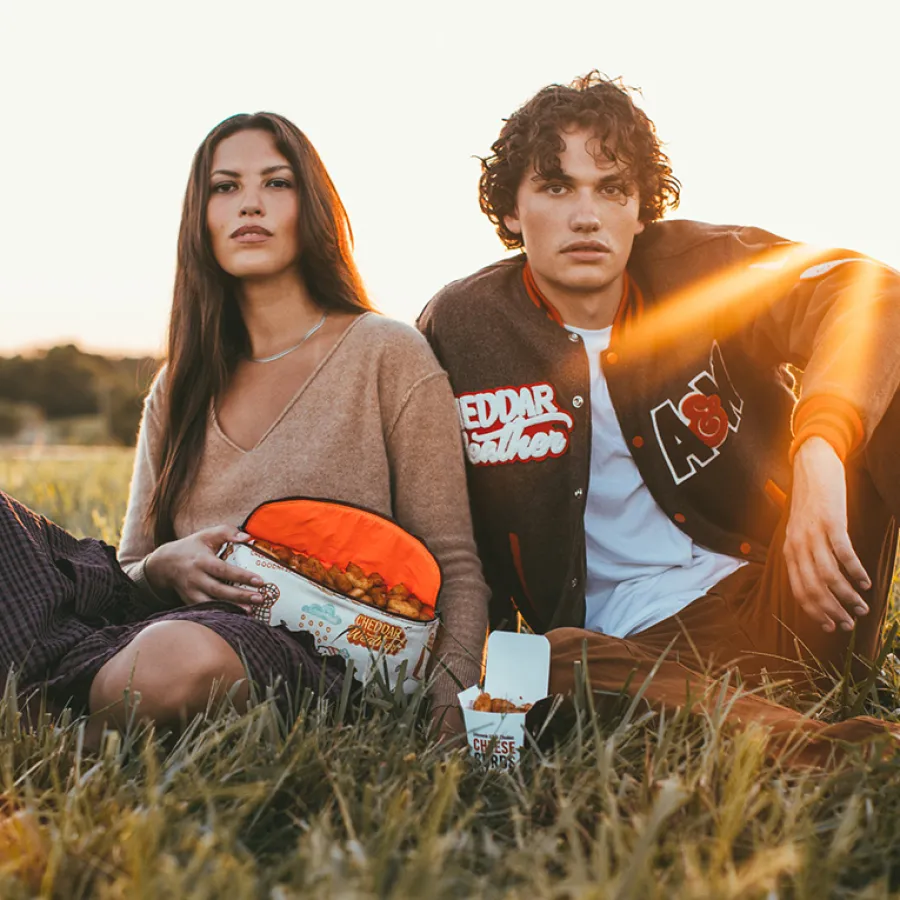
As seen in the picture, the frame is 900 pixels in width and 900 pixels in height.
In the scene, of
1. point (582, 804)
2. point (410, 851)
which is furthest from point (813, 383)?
point (410, 851)

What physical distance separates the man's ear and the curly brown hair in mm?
18

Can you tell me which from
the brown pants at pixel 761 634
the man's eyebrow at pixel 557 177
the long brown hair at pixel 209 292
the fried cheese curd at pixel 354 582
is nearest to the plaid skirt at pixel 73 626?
the fried cheese curd at pixel 354 582

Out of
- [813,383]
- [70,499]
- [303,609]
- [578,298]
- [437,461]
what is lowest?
[70,499]

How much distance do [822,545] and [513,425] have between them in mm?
1003

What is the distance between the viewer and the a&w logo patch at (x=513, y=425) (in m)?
2.81

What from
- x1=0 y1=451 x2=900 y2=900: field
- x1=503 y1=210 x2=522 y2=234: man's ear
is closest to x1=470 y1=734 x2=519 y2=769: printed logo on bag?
x1=0 y1=451 x2=900 y2=900: field

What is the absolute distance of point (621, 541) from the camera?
2.83 metres

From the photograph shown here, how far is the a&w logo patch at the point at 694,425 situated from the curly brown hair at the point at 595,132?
0.53 m

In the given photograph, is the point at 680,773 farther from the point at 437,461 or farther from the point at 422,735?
the point at 437,461

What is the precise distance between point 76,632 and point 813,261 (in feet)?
6.77

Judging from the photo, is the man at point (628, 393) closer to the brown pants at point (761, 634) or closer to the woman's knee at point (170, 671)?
the brown pants at point (761, 634)

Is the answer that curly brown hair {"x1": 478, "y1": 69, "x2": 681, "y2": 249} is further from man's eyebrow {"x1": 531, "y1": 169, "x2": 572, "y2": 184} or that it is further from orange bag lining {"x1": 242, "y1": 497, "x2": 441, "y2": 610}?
orange bag lining {"x1": 242, "y1": 497, "x2": 441, "y2": 610}

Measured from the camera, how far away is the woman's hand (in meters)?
2.45

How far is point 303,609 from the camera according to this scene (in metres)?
2.42
